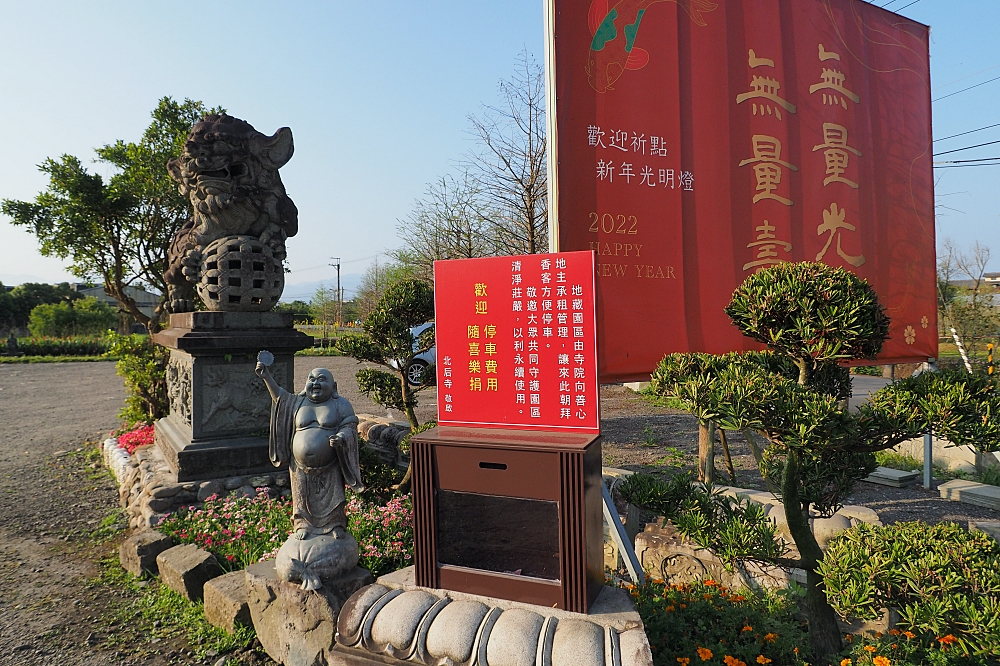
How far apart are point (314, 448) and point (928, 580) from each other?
3.05 meters

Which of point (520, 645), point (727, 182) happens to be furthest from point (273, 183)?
point (520, 645)

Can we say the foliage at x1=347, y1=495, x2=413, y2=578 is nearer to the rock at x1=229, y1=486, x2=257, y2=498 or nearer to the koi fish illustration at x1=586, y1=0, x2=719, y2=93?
the rock at x1=229, y1=486, x2=257, y2=498

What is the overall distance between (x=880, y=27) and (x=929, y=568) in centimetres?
552

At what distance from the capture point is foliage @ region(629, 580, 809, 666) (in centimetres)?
287

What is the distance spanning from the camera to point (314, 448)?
337 cm

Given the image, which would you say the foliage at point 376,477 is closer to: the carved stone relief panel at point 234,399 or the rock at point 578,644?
the carved stone relief panel at point 234,399

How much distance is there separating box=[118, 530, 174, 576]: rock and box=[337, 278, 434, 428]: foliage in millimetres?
2212

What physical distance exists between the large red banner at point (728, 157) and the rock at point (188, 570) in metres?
3.30

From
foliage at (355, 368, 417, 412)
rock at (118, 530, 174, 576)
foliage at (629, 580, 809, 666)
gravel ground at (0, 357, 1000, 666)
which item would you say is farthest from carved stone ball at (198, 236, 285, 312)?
foliage at (629, 580, 809, 666)

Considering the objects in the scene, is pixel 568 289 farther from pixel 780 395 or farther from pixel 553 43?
pixel 553 43

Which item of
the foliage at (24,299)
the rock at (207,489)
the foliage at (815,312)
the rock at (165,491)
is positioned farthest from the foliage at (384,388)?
the foliage at (24,299)

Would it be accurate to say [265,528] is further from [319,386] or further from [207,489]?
[319,386]

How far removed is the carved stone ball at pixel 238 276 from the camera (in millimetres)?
6023

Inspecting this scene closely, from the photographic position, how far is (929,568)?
2289 mm
